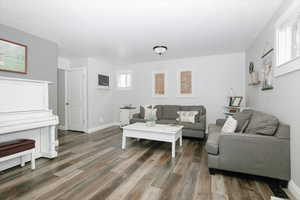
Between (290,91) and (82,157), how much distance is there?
329cm

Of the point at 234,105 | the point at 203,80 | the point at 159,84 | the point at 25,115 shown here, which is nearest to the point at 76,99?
the point at 25,115

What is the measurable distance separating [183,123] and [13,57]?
3.74 m

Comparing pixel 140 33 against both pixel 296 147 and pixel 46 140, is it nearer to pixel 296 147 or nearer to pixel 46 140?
pixel 46 140

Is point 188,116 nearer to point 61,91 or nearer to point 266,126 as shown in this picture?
point 266,126

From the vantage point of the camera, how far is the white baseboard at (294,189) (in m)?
1.59

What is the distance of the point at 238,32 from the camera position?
111 inches

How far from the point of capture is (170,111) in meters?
4.59

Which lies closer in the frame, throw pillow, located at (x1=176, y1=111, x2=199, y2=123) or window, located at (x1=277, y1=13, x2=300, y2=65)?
window, located at (x1=277, y1=13, x2=300, y2=65)

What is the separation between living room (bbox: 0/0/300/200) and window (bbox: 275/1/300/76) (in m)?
0.01

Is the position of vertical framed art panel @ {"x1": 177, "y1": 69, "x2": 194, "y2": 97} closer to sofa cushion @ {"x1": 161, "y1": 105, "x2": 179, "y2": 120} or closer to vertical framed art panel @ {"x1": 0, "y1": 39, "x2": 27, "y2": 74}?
sofa cushion @ {"x1": 161, "y1": 105, "x2": 179, "y2": 120}

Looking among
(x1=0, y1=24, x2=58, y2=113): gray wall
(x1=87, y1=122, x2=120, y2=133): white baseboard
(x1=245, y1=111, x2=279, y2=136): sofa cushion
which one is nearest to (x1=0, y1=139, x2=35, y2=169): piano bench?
(x1=0, y1=24, x2=58, y2=113): gray wall

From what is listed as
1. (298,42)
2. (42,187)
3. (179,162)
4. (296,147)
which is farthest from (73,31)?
(296,147)

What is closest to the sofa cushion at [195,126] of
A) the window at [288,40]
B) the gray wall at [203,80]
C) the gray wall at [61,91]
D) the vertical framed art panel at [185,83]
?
the gray wall at [203,80]

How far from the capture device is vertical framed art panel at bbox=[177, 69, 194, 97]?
468cm
